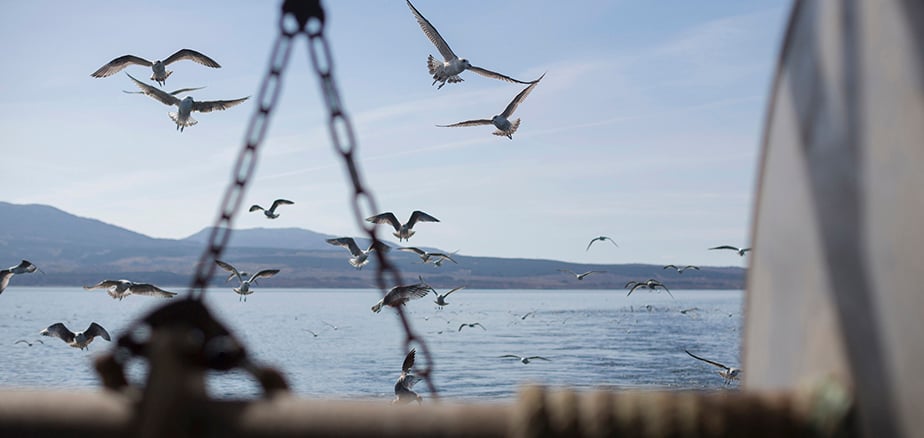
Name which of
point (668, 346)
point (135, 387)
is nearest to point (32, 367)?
point (668, 346)

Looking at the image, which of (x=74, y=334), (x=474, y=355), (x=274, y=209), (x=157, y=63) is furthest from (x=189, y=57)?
(x=474, y=355)

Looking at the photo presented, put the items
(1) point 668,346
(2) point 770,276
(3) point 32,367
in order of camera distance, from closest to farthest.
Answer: (2) point 770,276 → (3) point 32,367 → (1) point 668,346

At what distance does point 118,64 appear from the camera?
18.6m

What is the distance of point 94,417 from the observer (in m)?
1.18

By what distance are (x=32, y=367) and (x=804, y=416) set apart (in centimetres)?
5234

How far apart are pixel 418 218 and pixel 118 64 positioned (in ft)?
22.9

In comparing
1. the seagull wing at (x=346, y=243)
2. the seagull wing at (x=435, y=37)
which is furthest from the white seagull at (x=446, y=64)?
the seagull wing at (x=346, y=243)

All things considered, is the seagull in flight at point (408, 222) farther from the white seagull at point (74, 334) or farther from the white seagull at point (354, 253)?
the white seagull at point (74, 334)

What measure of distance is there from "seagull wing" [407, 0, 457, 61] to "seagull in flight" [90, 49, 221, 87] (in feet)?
14.0

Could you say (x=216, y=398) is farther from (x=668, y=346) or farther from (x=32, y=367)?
(x=668, y=346)

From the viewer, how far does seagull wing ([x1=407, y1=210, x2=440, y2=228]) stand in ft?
64.0

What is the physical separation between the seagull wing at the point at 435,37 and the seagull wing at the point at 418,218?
3.42 metres

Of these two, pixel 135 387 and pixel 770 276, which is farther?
pixel 770 276

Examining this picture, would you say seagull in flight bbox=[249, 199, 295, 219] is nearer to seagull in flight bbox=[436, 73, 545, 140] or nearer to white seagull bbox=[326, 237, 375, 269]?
white seagull bbox=[326, 237, 375, 269]
